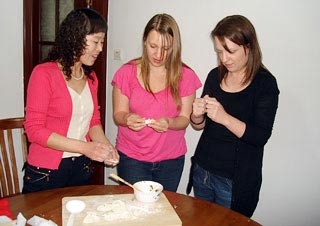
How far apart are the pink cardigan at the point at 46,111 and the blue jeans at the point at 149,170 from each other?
406mm

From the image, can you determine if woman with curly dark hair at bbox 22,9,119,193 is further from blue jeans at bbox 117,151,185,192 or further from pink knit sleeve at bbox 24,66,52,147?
blue jeans at bbox 117,151,185,192

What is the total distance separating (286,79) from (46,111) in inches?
58.7

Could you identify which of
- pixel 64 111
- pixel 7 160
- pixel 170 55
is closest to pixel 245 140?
pixel 170 55

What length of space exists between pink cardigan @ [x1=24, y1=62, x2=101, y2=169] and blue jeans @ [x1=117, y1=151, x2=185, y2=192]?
16.0 inches

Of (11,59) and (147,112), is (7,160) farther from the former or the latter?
(11,59)

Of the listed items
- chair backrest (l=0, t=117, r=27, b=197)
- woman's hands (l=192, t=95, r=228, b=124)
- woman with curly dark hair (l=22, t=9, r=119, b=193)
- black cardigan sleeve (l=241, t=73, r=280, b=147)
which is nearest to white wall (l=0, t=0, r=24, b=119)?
chair backrest (l=0, t=117, r=27, b=197)

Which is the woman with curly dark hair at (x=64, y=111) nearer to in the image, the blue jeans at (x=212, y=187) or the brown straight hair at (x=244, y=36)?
the blue jeans at (x=212, y=187)

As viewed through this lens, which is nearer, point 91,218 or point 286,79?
point 91,218

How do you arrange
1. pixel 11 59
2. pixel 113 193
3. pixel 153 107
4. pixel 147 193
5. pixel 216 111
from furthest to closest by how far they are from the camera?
pixel 11 59
pixel 153 107
pixel 216 111
pixel 113 193
pixel 147 193

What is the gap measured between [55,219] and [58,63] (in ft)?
2.62

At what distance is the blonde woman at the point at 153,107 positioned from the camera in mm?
1792

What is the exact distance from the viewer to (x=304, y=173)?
2.07 meters

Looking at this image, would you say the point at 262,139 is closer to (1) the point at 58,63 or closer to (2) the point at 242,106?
(2) the point at 242,106

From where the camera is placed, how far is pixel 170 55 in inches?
Result: 71.0
